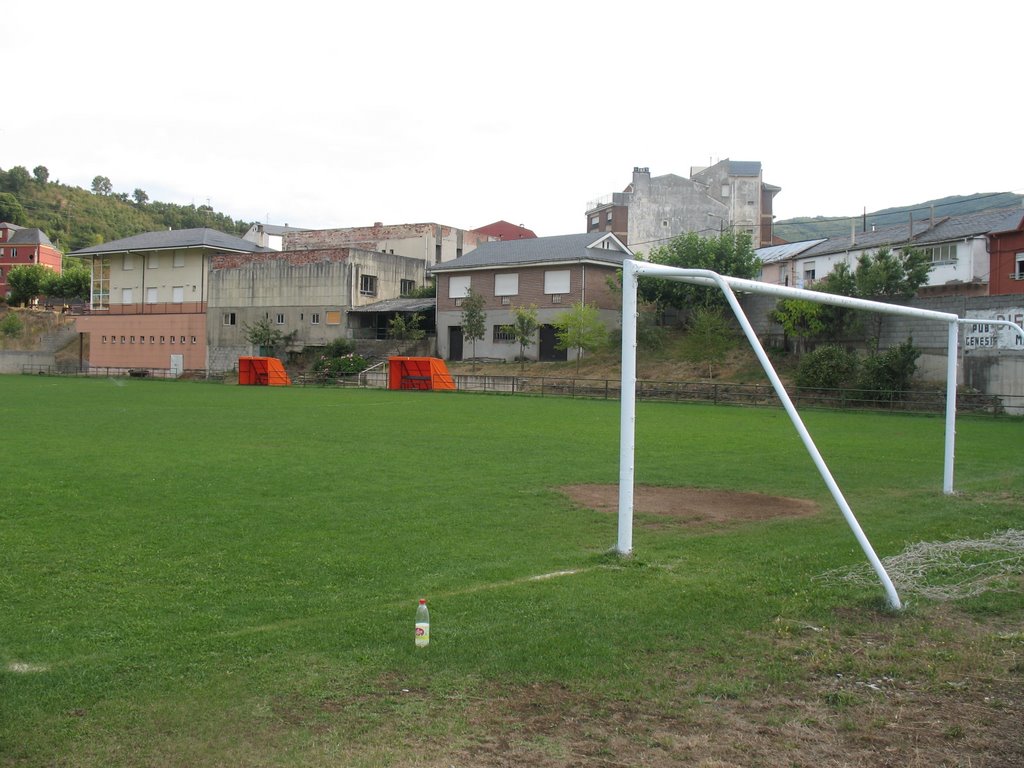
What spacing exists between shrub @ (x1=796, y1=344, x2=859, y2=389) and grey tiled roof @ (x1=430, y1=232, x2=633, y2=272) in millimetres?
16714

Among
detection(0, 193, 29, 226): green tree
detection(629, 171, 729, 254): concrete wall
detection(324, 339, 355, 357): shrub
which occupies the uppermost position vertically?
detection(0, 193, 29, 226): green tree

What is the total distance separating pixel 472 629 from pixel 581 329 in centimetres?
3978

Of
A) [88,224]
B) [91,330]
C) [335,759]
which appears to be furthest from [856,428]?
[88,224]

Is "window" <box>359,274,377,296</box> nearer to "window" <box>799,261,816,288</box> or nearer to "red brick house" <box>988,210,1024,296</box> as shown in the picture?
"window" <box>799,261,816,288</box>

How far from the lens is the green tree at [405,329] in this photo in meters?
54.5

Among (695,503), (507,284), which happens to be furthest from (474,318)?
(695,503)

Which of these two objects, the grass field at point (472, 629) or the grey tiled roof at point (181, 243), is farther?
the grey tiled roof at point (181, 243)

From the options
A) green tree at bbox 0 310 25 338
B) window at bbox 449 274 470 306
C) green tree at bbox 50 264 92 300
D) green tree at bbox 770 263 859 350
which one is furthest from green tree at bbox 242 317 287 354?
green tree at bbox 770 263 859 350

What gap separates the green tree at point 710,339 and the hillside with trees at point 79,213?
9731cm

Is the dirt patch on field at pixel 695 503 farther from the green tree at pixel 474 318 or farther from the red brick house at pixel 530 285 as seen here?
the green tree at pixel 474 318

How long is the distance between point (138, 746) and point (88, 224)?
134 m

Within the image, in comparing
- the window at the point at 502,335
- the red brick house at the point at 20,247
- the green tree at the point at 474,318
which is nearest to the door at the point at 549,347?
the window at the point at 502,335

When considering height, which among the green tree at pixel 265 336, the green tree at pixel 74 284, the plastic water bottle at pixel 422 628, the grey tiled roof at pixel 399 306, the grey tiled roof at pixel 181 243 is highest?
the grey tiled roof at pixel 181 243

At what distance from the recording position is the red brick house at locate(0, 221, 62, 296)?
103m
